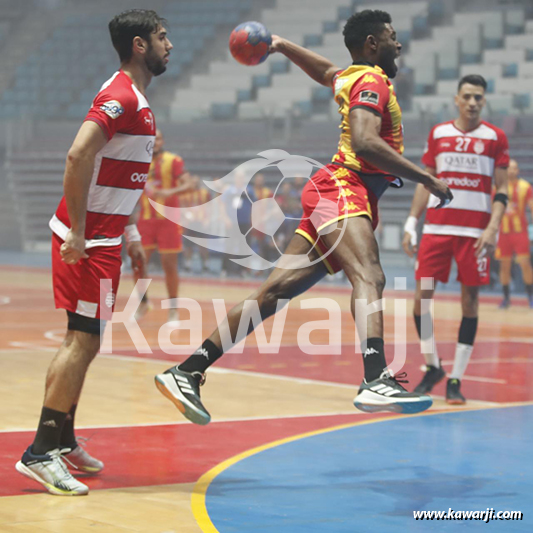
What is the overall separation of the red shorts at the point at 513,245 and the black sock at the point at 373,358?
41.2ft

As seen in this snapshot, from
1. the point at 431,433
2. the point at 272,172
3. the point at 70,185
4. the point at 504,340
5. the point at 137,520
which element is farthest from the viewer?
the point at 272,172

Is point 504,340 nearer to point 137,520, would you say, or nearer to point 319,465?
point 319,465

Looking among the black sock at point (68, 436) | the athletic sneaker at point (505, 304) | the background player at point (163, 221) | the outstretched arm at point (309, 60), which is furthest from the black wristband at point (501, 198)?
the athletic sneaker at point (505, 304)

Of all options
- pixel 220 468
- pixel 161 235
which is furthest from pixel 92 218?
pixel 161 235

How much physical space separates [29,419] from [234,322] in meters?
1.83

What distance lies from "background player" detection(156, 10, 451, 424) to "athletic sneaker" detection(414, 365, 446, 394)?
262cm

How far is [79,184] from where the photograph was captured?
454cm

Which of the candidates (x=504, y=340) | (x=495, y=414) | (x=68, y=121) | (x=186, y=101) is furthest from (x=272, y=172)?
(x=495, y=414)

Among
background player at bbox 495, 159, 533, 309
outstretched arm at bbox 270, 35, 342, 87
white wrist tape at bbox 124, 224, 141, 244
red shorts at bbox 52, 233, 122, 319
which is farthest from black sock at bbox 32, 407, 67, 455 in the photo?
background player at bbox 495, 159, 533, 309

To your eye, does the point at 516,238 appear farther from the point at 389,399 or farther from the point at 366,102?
the point at 389,399

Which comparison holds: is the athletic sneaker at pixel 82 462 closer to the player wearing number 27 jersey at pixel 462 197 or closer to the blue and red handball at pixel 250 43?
the blue and red handball at pixel 250 43

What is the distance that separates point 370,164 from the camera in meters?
5.14

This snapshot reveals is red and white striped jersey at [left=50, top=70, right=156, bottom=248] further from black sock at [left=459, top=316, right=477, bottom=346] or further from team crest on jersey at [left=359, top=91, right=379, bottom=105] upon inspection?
black sock at [left=459, top=316, right=477, bottom=346]

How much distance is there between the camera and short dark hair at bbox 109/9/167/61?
16.1 feet
